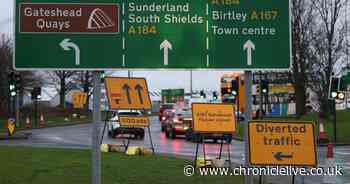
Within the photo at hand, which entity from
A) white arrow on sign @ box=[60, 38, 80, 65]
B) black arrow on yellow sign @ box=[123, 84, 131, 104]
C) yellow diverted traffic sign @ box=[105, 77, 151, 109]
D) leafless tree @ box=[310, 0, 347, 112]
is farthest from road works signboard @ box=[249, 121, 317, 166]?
leafless tree @ box=[310, 0, 347, 112]

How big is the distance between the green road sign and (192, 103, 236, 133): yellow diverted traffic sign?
9456 mm

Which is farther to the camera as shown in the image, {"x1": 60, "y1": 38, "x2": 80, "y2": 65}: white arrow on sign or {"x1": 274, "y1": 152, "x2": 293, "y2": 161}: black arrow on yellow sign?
{"x1": 274, "y1": 152, "x2": 293, "y2": 161}: black arrow on yellow sign

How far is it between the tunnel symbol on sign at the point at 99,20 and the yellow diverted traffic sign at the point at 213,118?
9.66 metres

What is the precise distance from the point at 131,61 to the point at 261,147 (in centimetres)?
241

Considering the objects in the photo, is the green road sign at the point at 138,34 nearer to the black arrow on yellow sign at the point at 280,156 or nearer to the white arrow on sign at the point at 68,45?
the white arrow on sign at the point at 68,45

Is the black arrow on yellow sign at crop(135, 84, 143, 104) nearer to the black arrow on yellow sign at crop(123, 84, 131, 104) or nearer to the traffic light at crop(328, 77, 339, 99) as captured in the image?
the black arrow on yellow sign at crop(123, 84, 131, 104)

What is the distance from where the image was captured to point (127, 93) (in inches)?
824

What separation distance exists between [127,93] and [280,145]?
11722 millimetres

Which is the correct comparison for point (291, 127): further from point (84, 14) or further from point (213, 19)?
point (84, 14)

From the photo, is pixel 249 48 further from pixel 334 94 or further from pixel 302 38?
pixel 302 38

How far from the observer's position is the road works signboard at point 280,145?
372 inches

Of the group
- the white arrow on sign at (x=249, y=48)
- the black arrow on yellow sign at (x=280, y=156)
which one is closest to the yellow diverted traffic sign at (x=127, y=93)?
the black arrow on yellow sign at (x=280, y=156)

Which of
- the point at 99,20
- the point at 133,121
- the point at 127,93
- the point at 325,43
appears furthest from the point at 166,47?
the point at 325,43

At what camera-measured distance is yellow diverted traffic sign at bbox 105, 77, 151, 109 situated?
20.6 meters
